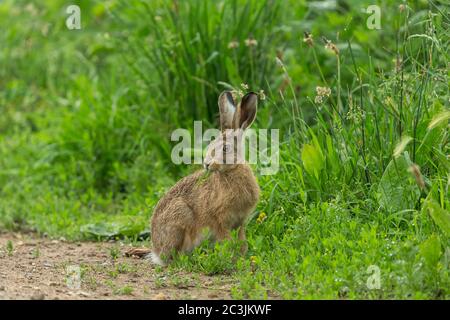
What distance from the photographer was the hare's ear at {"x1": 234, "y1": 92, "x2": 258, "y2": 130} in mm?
5711

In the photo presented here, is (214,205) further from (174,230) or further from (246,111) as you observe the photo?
(246,111)

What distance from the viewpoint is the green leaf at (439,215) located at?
4.75 meters

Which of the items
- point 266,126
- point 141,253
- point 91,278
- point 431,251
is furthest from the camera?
point 266,126

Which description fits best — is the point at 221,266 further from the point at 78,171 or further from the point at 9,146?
the point at 9,146

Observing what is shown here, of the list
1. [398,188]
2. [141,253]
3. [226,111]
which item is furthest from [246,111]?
[141,253]

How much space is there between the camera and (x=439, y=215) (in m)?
4.80

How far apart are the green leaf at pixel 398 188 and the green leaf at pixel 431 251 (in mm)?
860

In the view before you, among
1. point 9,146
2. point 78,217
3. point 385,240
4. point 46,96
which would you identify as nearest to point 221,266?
point 385,240

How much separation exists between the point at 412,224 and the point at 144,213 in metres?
2.52

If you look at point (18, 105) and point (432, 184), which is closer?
point (432, 184)

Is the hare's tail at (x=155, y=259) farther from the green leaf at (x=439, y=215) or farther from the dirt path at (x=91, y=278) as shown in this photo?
the green leaf at (x=439, y=215)

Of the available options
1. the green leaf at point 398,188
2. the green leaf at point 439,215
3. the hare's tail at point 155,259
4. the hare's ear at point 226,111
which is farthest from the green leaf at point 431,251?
the hare's tail at point 155,259

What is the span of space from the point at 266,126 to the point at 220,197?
5.03ft
